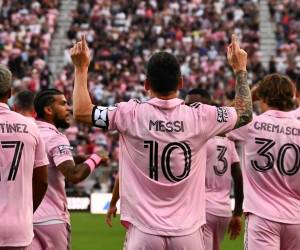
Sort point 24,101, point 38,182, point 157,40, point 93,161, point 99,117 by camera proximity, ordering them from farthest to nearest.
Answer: point 157,40
point 24,101
point 93,161
point 38,182
point 99,117

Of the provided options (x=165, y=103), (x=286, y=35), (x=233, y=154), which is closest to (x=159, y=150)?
(x=165, y=103)

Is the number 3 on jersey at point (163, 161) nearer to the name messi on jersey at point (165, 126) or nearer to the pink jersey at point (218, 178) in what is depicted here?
the name messi on jersey at point (165, 126)

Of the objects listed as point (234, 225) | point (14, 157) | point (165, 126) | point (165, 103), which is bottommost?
point (234, 225)

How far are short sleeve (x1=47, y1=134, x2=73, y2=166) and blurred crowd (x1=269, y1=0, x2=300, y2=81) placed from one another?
78.4 ft

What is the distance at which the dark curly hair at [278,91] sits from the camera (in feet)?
26.5

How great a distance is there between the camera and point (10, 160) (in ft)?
21.8

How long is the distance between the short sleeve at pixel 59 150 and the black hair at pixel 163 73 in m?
1.95

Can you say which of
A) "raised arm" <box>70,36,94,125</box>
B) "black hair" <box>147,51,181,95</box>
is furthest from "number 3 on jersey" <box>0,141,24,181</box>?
"black hair" <box>147,51,181,95</box>

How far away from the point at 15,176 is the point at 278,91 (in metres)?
2.55

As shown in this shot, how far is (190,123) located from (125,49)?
93.1 ft

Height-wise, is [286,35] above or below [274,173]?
above

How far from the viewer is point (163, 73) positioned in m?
6.43

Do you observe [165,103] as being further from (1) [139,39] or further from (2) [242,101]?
(1) [139,39]

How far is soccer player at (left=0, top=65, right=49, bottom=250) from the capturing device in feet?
21.8
